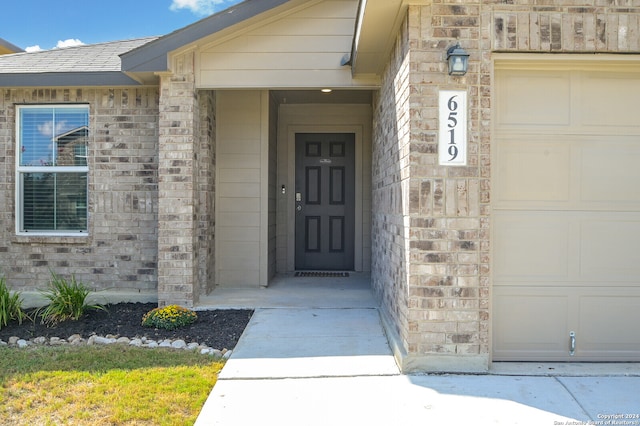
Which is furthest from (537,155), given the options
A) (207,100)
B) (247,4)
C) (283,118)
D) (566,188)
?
(283,118)

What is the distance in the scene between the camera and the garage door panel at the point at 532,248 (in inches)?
152

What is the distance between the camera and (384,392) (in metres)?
3.44

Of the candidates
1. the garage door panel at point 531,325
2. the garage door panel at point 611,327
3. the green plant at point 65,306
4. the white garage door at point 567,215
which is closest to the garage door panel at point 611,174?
the white garage door at point 567,215

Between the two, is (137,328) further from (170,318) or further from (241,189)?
(241,189)

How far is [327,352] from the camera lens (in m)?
4.23

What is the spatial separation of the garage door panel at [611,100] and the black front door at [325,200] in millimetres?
4647

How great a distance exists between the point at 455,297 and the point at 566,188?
49.6 inches

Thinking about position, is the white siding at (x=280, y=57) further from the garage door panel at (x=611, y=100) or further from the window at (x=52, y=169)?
the garage door panel at (x=611, y=100)

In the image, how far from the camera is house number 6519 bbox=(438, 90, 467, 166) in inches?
144

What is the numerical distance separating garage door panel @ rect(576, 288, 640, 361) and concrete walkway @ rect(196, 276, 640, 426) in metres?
0.14

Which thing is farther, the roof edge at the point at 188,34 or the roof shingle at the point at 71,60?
the roof shingle at the point at 71,60

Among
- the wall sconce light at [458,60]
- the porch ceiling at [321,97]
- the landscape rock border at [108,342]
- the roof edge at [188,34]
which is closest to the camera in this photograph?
the wall sconce light at [458,60]

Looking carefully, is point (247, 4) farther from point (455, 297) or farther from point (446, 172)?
point (455, 297)

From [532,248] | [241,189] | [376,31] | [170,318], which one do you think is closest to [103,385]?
[170,318]
